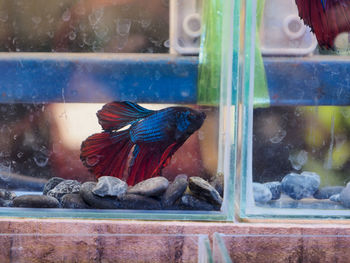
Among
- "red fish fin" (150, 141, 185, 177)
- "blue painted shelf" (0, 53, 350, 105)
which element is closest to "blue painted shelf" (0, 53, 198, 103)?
"blue painted shelf" (0, 53, 350, 105)

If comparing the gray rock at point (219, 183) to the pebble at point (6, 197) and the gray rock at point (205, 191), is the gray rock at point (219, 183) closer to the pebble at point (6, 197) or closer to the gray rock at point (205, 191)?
the gray rock at point (205, 191)

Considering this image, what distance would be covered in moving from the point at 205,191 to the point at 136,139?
0.19 m

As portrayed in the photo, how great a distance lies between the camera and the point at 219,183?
2.41 ft

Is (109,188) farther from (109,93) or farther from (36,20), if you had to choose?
(36,20)

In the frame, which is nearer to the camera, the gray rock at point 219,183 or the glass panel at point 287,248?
the glass panel at point 287,248

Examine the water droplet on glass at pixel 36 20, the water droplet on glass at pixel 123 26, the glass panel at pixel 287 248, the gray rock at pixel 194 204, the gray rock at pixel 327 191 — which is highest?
the water droplet on glass at pixel 36 20

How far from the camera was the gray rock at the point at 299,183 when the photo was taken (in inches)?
28.5

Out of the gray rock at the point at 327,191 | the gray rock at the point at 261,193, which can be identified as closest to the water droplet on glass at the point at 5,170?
the gray rock at the point at 261,193

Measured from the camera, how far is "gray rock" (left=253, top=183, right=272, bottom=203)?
2.33 ft

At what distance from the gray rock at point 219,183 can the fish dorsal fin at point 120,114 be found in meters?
0.20

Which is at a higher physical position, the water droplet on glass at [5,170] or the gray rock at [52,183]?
the water droplet on glass at [5,170]

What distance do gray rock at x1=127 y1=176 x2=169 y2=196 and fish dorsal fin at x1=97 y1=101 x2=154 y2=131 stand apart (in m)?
0.14

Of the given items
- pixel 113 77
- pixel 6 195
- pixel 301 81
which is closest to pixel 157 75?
pixel 113 77

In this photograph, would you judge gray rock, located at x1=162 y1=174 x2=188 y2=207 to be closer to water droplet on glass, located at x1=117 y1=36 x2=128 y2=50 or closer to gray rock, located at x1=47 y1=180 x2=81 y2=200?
gray rock, located at x1=47 y1=180 x2=81 y2=200
